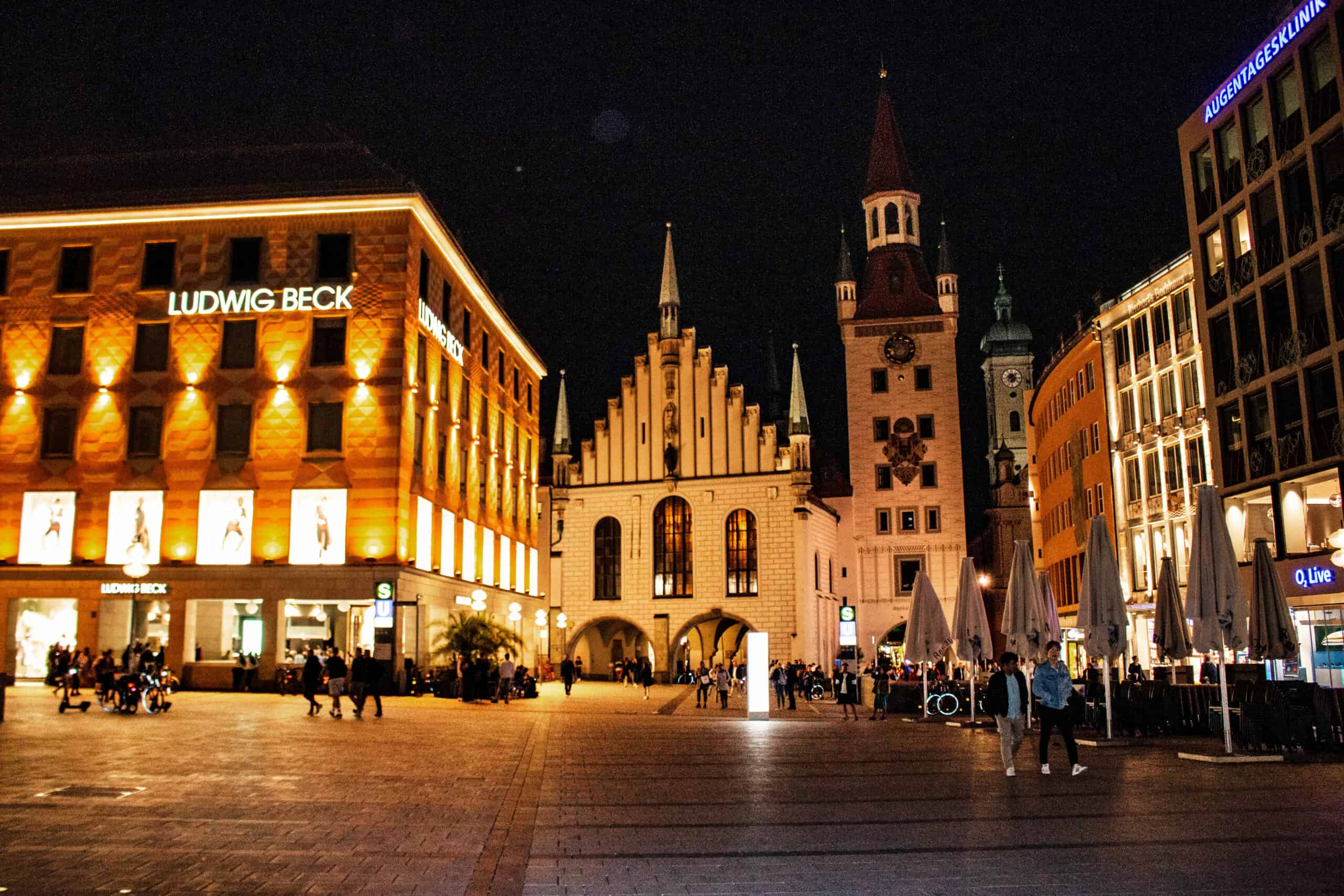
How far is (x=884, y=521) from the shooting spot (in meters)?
68.4

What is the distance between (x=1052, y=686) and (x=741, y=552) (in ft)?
146

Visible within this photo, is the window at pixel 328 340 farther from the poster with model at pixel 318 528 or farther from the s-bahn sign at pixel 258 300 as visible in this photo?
the poster with model at pixel 318 528

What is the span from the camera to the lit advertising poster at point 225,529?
1451 inches

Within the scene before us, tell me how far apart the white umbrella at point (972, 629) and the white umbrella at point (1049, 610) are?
130 centimetres

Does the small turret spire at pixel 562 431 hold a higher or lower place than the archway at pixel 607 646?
higher

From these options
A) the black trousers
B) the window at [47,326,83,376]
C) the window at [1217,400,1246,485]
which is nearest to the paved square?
the black trousers

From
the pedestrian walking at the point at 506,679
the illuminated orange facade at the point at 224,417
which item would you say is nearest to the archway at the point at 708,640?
the illuminated orange facade at the point at 224,417

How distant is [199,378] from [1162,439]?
108 feet

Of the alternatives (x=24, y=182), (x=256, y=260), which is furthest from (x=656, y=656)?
(x=24, y=182)

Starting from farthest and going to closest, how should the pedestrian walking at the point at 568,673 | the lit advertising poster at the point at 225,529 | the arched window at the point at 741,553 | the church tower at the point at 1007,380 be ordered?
1. the church tower at the point at 1007,380
2. the arched window at the point at 741,553
3. the pedestrian walking at the point at 568,673
4. the lit advertising poster at the point at 225,529

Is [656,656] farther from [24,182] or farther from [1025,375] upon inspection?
[1025,375]

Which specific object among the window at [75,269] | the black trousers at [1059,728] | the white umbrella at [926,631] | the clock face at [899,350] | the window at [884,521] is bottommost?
the black trousers at [1059,728]

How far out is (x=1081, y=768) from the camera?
14.0 metres

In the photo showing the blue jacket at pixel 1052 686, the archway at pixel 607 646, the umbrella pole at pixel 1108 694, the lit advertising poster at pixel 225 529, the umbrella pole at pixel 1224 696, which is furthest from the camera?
the archway at pixel 607 646
